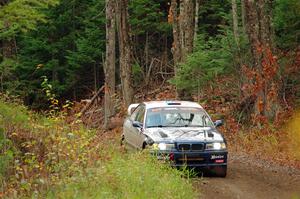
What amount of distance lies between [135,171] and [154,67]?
82.3 ft

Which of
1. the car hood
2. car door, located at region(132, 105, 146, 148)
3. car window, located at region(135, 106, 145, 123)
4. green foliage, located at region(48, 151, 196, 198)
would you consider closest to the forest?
green foliage, located at region(48, 151, 196, 198)

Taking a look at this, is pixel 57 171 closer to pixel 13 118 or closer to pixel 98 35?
pixel 13 118

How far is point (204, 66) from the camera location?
21.7m

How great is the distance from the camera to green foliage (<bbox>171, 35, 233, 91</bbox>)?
21.0m

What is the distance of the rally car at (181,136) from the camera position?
1214 cm

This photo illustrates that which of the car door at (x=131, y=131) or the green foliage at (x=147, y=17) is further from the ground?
the green foliage at (x=147, y=17)

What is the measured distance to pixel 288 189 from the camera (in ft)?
38.0

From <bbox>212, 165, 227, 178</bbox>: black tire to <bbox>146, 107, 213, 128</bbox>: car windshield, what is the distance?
1368 mm

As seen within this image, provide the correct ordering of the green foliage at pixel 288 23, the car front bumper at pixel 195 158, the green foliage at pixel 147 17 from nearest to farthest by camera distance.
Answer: the car front bumper at pixel 195 158 < the green foliage at pixel 288 23 < the green foliage at pixel 147 17

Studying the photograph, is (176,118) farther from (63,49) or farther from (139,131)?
(63,49)

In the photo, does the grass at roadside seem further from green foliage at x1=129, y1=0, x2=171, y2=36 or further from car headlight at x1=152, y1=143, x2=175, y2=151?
green foliage at x1=129, y1=0, x2=171, y2=36

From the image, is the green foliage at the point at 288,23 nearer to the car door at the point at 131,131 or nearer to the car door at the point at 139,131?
the car door at the point at 131,131

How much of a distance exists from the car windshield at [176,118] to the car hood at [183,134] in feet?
1.18

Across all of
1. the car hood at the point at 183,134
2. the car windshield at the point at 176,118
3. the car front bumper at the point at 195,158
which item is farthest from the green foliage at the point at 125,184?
the car windshield at the point at 176,118
